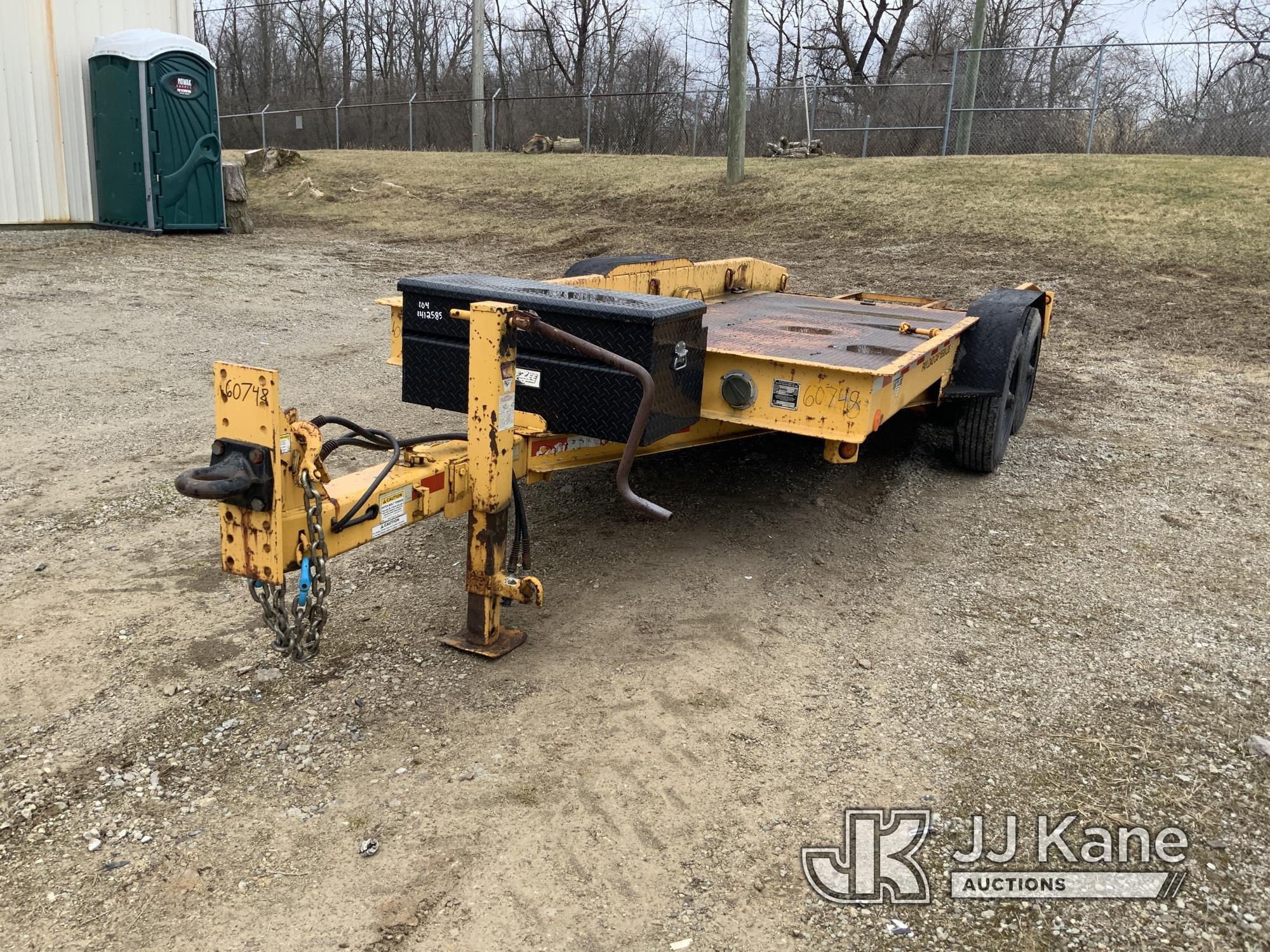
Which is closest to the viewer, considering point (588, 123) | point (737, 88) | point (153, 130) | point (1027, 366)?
point (1027, 366)

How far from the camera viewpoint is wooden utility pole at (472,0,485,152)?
29.2 meters

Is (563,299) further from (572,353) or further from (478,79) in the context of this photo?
(478,79)

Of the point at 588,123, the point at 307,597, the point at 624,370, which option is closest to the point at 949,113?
the point at 588,123

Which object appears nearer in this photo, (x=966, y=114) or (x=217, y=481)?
(x=217, y=481)

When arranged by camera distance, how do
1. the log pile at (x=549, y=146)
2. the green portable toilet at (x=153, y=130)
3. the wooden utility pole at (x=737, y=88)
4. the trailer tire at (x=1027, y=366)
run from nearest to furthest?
the trailer tire at (x=1027, y=366) → the green portable toilet at (x=153, y=130) → the wooden utility pole at (x=737, y=88) → the log pile at (x=549, y=146)

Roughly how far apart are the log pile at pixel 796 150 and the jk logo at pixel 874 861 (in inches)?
791

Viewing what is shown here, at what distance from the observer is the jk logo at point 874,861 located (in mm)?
2699

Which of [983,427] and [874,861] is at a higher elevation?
[983,427]

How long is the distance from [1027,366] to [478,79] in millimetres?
26164

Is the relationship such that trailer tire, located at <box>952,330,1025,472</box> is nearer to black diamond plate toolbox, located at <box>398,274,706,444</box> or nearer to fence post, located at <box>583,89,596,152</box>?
black diamond plate toolbox, located at <box>398,274,706,444</box>

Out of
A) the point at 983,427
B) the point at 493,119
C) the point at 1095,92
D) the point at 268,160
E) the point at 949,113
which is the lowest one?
the point at 983,427

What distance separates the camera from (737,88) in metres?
17.3

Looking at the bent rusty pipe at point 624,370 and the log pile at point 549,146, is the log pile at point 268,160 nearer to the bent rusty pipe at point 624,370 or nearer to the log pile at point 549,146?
the log pile at point 549,146

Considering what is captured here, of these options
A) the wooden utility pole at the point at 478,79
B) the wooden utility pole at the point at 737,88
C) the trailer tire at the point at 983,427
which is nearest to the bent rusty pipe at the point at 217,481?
the trailer tire at the point at 983,427
